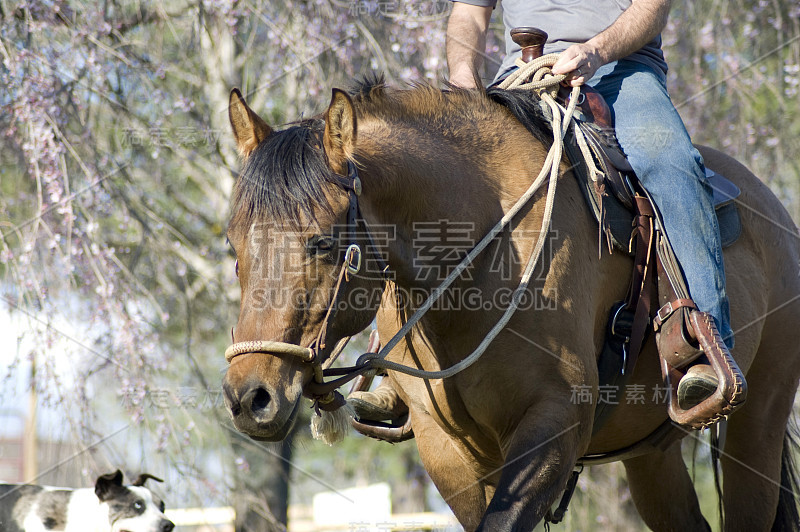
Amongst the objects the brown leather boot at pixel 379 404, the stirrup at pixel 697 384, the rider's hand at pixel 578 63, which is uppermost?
the rider's hand at pixel 578 63

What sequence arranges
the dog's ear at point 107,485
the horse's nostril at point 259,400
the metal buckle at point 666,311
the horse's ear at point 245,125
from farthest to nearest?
the dog's ear at point 107,485
the metal buckle at point 666,311
the horse's ear at point 245,125
the horse's nostril at point 259,400

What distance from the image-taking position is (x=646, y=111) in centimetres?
338

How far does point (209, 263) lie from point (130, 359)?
341 centimetres

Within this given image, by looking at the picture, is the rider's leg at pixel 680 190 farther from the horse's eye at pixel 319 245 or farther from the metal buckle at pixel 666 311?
the horse's eye at pixel 319 245

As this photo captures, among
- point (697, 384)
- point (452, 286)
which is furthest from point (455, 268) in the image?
point (697, 384)

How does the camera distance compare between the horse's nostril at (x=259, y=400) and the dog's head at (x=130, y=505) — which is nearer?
the horse's nostril at (x=259, y=400)

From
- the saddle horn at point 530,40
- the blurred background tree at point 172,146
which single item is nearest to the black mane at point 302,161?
the saddle horn at point 530,40

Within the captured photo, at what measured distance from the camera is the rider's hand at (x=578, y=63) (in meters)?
3.26

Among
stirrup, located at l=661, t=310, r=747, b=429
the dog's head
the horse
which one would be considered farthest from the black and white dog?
stirrup, located at l=661, t=310, r=747, b=429

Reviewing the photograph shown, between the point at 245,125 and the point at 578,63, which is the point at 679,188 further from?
the point at 245,125

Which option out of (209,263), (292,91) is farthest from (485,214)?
(209,263)

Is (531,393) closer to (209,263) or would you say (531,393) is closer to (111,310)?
(111,310)

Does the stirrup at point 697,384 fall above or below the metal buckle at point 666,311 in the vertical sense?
below

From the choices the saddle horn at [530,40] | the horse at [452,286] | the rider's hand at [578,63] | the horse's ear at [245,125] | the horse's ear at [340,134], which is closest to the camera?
the horse at [452,286]
